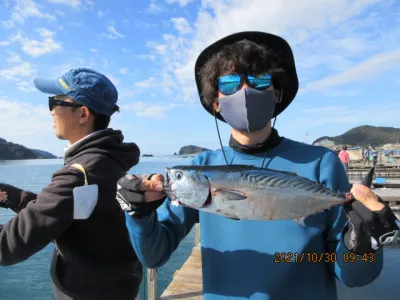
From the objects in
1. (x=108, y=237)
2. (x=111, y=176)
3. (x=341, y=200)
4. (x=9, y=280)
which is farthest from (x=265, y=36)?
(x=9, y=280)

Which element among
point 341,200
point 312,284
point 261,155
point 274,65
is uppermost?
point 274,65

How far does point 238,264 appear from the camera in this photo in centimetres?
198

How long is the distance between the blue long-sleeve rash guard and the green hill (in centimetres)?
11578

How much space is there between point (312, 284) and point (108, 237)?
153 cm

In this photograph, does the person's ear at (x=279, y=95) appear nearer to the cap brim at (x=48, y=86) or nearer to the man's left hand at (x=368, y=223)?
the man's left hand at (x=368, y=223)

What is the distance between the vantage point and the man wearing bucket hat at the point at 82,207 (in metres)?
2.20

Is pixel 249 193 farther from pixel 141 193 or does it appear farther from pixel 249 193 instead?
pixel 141 193

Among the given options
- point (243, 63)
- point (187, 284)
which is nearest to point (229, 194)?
point (243, 63)

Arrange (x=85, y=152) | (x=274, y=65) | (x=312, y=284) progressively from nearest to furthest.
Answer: (x=312, y=284)
(x=274, y=65)
(x=85, y=152)

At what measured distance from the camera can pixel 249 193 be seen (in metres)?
1.74

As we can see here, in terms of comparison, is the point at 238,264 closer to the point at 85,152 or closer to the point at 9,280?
the point at 85,152

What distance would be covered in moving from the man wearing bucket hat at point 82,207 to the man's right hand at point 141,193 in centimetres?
53

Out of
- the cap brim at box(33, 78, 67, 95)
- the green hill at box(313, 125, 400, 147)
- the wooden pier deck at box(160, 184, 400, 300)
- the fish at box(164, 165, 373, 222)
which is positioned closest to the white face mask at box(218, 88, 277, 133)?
the fish at box(164, 165, 373, 222)

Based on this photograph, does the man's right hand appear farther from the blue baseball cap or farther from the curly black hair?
the blue baseball cap
